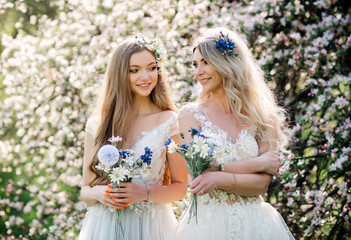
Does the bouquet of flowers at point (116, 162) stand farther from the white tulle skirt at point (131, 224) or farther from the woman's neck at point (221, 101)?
the woman's neck at point (221, 101)

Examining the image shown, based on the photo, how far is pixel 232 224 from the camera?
8.78 ft

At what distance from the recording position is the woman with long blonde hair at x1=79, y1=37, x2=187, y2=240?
3021mm

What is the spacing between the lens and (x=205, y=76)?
2.90m

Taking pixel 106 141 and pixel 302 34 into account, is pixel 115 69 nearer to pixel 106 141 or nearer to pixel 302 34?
pixel 106 141

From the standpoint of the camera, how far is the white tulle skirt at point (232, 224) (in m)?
2.67

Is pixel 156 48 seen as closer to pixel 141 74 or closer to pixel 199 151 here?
pixel 141 74

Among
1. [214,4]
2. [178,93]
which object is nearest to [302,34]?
[214,4]

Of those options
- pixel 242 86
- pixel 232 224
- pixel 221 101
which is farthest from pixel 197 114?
pixel 232 224

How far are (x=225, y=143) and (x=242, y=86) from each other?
43 centimetres

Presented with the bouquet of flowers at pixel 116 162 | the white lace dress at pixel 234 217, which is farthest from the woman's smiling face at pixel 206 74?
the bouquet of flowers at pixel 116 162

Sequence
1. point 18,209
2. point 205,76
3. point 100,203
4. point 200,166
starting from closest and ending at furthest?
1. point 200,166
2. point 205,76
3. point 100,203
4. point 18,209

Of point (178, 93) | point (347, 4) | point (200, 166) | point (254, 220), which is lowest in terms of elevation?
point (254, 220)

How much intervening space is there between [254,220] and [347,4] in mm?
3071

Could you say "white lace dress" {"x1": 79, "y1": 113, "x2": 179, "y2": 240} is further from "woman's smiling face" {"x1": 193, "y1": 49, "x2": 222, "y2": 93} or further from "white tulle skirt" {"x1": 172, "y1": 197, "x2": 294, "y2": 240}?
"woman's smiling face" {"x1": 193, "y1": 49, "x2": 222, "y2": 93}
